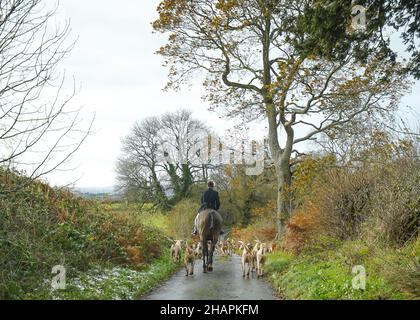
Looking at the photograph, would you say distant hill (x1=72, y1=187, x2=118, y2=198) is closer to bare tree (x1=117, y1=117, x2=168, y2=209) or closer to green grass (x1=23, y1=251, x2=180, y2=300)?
green grass (x1=23, y1=251, x2=180, y2=300)

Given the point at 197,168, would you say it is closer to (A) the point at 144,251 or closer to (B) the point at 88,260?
(A) the point at 144,251

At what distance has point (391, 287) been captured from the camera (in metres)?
7.84

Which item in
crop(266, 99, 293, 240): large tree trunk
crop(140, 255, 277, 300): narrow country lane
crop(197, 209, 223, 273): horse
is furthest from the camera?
crop(266, 99, 293, 240): large tree trunk

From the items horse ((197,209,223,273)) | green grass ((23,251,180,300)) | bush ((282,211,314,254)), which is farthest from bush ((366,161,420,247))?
green grass ((23,251,180,300))

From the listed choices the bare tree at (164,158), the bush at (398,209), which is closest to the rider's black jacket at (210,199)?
the bush at (398,209)

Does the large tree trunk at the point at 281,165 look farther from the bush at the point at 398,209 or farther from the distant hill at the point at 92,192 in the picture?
the bush at the point at 398,209

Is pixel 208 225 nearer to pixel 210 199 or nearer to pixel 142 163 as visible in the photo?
pixel 210 199

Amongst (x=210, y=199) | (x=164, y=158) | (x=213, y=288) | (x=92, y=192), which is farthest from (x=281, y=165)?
(x=164, y=158)

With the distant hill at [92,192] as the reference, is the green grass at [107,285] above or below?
below

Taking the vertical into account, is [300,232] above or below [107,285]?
above

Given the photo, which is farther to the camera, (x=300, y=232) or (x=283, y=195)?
(x=283, y=195)

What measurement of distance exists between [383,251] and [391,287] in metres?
2.08

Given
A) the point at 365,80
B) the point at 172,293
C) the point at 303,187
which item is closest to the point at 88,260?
the point at 172,293

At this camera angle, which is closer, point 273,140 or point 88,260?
point 88,260
